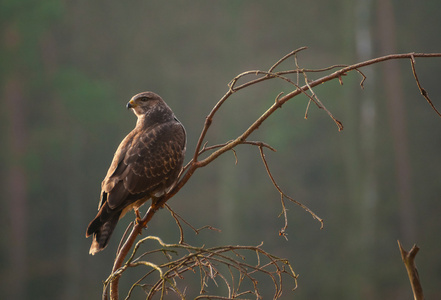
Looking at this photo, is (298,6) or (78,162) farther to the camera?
(298,6)

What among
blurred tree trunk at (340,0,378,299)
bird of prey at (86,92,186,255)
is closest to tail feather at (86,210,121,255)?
bird of prey at (86,92,186,255)

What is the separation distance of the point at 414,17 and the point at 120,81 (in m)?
9.23

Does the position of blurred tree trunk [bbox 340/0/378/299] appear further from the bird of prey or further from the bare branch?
the bare branch

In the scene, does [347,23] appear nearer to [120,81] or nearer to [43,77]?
[120,81]

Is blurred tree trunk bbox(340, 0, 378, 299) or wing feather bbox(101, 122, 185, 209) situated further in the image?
blurred tree trunk bbox(340, 0, 378, 299)

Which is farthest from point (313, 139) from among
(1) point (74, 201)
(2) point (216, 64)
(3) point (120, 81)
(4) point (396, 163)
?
(1) point (74, 201)

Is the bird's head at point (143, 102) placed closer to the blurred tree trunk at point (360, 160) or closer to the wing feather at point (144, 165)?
the wing feather at point (144, 165)

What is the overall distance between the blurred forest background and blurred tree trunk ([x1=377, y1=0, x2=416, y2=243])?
0.14 ft

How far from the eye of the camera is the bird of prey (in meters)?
2.73

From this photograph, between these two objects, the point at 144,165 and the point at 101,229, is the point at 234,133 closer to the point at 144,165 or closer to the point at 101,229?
the point at 144,165

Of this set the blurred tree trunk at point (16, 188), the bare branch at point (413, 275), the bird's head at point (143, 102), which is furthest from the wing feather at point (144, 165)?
the blurred tree trunk at point (16, 188)

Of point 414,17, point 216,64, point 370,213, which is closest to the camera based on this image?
point 370,213

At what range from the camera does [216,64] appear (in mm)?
19141

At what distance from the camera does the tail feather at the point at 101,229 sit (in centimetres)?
262
